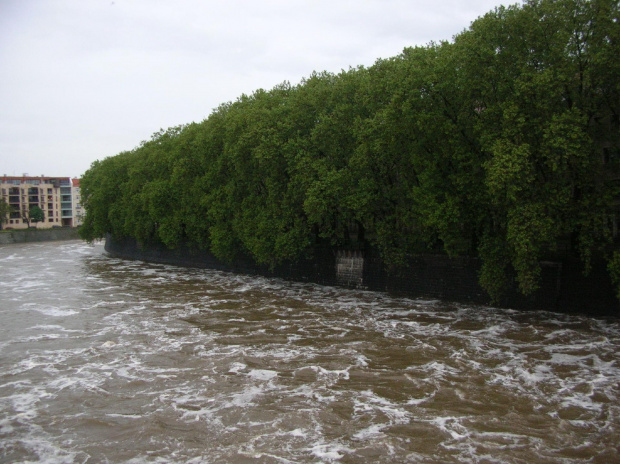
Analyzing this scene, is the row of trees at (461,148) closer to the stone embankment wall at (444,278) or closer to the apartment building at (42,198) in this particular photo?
the stone embankment wall at (444,278)

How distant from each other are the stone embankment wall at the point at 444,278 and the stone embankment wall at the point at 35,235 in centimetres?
5410

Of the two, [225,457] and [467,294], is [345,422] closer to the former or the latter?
[225,457]

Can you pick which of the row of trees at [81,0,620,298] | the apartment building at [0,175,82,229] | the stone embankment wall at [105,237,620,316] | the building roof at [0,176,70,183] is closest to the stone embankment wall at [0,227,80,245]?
the apartment building at [0,175,82,229]

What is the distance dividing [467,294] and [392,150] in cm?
705

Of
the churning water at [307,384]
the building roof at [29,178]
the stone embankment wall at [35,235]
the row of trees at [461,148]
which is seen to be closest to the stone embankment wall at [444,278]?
the row of trees at [461,148]

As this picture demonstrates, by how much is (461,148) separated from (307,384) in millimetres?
11879

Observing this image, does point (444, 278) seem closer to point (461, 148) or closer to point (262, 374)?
point (461, 148)

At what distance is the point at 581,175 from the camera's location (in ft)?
56.9

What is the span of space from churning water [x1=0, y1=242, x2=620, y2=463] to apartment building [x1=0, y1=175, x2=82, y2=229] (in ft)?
348

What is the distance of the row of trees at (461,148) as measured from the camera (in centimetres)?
1694

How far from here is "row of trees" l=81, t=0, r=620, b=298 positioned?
16.9 meters

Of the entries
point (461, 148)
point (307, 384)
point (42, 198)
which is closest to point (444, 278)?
point (461, 148)

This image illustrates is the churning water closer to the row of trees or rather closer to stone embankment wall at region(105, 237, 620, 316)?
stone embankment wall at region(105, 237, 620, 316)

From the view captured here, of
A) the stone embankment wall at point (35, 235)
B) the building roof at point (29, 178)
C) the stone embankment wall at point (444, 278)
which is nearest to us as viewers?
the stone embankment wall at point (444, 278)
